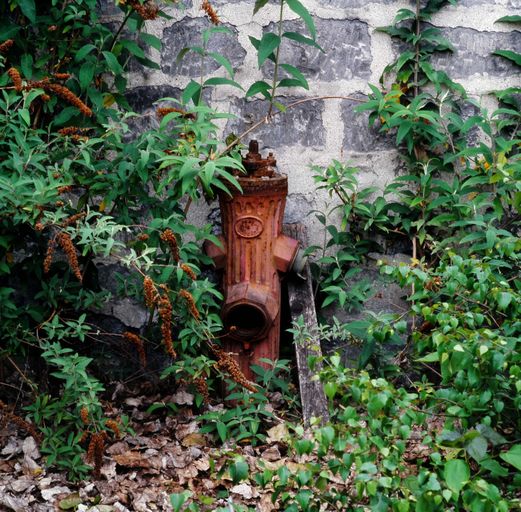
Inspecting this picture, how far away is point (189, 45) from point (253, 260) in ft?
3.25

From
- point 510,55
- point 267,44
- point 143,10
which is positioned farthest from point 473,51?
point 143,10

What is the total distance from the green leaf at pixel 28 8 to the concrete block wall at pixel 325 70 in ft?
1.74

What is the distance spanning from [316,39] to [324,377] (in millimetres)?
1900

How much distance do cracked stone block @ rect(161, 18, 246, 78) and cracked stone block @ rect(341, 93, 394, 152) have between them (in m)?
0.52

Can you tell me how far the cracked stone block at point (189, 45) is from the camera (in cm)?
356

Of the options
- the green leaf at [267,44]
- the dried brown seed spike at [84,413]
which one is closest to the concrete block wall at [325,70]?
the green leaf at [267,44]

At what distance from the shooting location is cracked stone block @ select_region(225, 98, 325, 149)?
3.59m

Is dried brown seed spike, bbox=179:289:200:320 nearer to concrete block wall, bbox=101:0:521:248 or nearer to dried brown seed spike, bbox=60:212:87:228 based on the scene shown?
dried brown seed spike, bbox=60:212:87:228

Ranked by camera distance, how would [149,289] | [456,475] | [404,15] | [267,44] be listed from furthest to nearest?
[404,15], [267,44], [149,289], [456,475]

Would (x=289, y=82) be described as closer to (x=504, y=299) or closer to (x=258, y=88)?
(x=258, y=88)

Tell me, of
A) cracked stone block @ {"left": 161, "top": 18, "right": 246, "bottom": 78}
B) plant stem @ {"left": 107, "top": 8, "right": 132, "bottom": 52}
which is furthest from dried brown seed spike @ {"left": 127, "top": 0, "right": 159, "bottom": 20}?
cracked stone block @ {"left": 161, "top": 18, "right": 246, "bottom": 78}

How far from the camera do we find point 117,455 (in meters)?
2.93

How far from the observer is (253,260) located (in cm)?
334

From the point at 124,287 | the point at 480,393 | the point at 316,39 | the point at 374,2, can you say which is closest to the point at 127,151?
the point at 124,287
